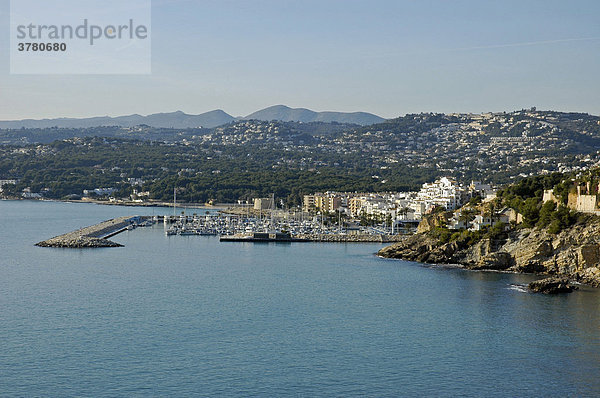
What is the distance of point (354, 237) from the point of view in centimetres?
3494

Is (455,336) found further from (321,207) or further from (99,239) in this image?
(321,207)

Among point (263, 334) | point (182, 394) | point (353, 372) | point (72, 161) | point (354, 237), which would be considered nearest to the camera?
point (182, 394)

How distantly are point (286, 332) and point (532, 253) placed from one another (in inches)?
390

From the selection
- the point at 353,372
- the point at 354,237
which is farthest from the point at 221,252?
the point at 353,372

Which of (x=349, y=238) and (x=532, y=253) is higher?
(x=349, y=238)

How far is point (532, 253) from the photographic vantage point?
2236cm

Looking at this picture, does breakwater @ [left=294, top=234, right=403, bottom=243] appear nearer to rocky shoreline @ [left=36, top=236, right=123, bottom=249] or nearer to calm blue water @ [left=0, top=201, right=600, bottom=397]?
rocky shoreline @ [left=36, top=236, right=123, bottom=249]

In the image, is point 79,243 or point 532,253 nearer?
point 532,253

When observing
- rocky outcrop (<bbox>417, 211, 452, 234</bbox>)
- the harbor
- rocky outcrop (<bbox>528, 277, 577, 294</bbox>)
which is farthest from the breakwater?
rocky outcrop (<bbox>528, 277, 577, 294</bbox>)

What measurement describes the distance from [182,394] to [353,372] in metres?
2.84

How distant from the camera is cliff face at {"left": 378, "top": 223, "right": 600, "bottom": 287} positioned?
68.2 feet

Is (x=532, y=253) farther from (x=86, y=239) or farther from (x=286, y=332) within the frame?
(x=86, y=239)

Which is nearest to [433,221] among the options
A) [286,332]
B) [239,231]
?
[239,231]

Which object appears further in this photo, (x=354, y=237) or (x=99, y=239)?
(x=354, y=237)
